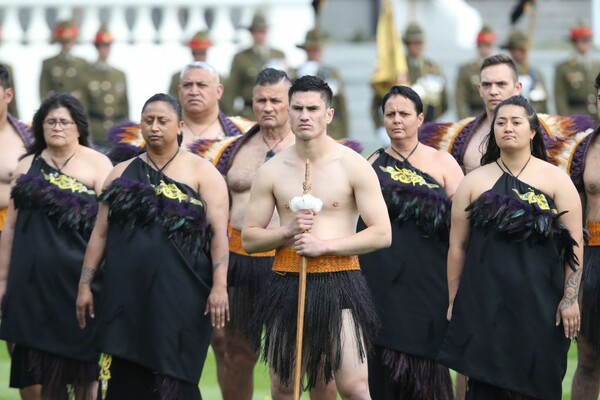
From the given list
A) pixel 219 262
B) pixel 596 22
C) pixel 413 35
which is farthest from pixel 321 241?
pixel 596 22

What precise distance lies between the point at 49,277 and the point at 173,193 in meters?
1.35

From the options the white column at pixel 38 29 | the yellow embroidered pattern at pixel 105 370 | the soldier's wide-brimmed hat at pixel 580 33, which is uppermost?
the white column at pixel 38 29

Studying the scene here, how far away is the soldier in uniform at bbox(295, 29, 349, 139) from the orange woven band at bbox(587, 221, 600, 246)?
24.9 feet

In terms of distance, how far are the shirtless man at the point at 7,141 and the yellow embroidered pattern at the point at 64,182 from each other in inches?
34.0

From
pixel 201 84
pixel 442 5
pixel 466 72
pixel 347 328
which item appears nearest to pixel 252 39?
pixel 466 72

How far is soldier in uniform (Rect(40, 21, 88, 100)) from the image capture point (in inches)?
813

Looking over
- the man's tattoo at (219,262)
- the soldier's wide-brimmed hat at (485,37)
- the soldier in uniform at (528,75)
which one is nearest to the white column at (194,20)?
the soldier's wide-brimmed hat at (485,37)

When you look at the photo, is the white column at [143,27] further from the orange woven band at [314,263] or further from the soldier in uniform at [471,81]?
the orange woven band at [314,263]

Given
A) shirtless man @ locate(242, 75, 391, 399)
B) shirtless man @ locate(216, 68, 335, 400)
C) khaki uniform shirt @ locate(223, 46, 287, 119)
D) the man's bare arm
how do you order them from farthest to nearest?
1. khaki uniform shirt @ locate(223, 46, 287, 119)
2. shirtless man @ locate(216, 68, 335, 400)
3. the man's bare arm
4. shirtless man @ locate(242, 75, 391, 399)

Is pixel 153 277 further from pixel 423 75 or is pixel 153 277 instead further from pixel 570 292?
pixel 423 75

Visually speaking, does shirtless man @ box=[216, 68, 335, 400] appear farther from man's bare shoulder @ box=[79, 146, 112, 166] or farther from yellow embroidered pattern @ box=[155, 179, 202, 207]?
yellow embroidered pattern @ box=[155, 179, 202, 207]

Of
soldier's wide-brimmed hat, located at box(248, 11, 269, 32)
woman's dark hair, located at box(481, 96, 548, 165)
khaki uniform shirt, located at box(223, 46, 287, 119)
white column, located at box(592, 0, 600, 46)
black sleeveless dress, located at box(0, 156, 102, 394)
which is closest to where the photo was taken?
woman's dark hair, located at box(481, 96, 548, 165)

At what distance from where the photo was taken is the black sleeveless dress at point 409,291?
11375mm

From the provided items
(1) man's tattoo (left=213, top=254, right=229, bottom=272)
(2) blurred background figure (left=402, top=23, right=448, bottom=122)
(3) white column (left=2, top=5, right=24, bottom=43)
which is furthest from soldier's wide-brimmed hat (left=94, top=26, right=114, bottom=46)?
(1) man's tattoo (left=213, top=254, right=229, bottom=272)
